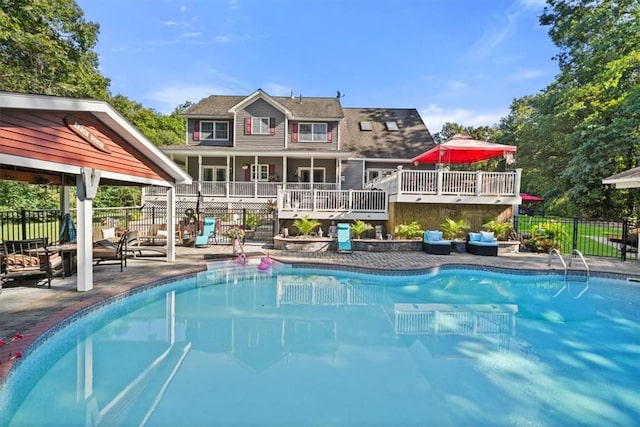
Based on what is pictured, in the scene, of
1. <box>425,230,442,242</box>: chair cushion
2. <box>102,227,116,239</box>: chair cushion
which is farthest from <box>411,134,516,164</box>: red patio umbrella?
<box>102,227,116,239</box>: chair cushion

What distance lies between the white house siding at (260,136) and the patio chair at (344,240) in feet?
36.9

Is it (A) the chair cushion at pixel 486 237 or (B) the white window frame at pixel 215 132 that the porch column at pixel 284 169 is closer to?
(B) the white window frame at pixel 215 132

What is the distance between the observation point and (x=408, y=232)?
44.1 feet

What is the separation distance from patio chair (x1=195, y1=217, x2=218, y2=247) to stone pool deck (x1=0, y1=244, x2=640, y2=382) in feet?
1.09

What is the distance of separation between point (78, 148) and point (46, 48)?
51.8 feet

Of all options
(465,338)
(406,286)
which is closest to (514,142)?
(406,286)

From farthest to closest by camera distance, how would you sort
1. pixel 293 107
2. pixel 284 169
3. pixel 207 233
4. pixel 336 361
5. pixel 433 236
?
pixel 293 107 < pixel 284 169 < pixel 207 233 < pixel 433 236 < pixel 336 361

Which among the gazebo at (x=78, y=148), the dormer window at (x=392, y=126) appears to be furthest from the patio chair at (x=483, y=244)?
the dormer window at (x=392, y=126)

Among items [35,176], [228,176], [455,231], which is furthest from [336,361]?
[228,176]

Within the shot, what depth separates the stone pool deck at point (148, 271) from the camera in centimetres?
512

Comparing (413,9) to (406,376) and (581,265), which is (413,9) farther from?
(406,376)

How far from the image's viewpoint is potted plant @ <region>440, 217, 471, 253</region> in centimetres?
1318

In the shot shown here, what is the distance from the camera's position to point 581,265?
10.9 metres

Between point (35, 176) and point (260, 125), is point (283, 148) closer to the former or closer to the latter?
point (260, 125)
